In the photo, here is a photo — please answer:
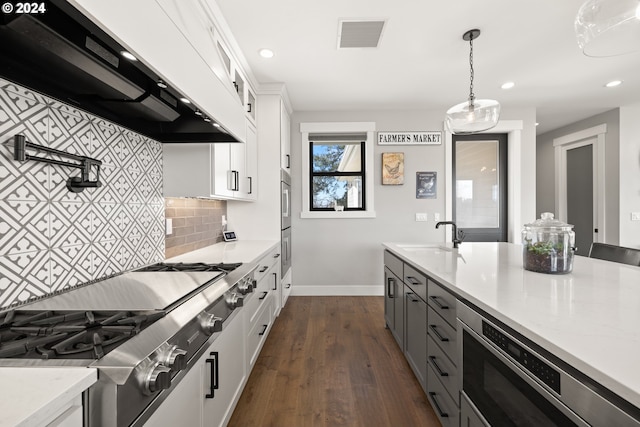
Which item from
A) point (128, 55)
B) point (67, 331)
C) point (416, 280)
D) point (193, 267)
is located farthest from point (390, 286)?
point (128, 55)

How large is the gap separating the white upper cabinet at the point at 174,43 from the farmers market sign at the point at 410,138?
2.82 m

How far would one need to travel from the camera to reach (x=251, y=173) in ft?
10.5

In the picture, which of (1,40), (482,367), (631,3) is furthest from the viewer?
(631,3)

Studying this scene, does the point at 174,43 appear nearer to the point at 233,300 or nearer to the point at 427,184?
the point at 233,300

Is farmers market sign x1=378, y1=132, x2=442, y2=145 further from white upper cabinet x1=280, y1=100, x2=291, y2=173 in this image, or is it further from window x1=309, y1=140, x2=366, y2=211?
white upper cabinet x1=280, y1=100, x2=291, y2=173

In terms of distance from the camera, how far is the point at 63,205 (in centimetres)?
127

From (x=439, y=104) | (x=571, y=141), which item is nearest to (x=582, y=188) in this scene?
(x=571, y=141)

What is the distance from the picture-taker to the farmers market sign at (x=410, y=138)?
4.22 meters

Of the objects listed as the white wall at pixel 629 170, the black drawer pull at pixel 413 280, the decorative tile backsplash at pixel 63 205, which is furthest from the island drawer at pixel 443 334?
the white wall at pixel 629 170

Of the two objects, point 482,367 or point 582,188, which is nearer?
point 482,367

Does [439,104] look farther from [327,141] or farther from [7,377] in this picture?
[7,377]

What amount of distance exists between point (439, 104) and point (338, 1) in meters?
2.46

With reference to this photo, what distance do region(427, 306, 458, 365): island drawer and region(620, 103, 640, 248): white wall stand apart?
14.3ft

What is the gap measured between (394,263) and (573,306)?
1590 millimetres
